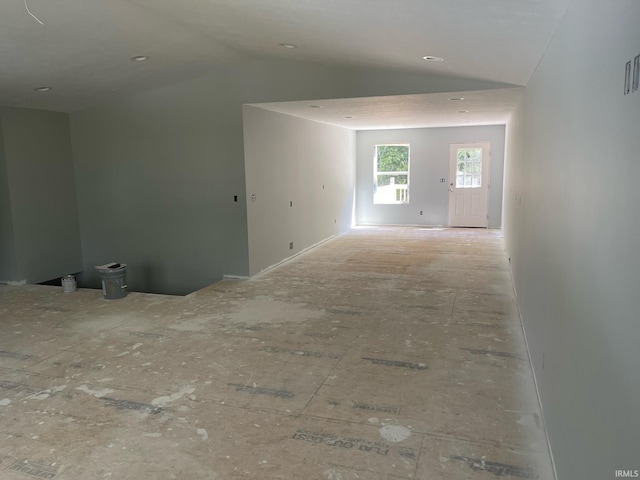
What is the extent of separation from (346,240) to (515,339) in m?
5.50

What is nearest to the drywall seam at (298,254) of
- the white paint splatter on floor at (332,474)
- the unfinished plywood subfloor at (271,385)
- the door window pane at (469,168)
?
the unfinished plywood subfloor at (271,385)

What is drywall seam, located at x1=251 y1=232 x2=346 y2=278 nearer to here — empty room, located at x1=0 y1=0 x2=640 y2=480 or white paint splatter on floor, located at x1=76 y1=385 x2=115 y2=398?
empty room, located at x1=0 y1=0 x2=640 y2=480

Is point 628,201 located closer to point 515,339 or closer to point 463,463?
point 463,463

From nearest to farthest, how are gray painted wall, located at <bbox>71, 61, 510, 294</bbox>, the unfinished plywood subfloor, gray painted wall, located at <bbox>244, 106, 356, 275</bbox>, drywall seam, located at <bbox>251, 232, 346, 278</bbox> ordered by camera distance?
1. the unfinished plywood subfloor
2. gray painted wall, located at <bbox>71, 61, 510, 294</bbox>
3. gray painted wall, located at <bbox>244, 106, 356, 275</bbox>
4. drywall seam, located at <bbox>251, 232, 346, 278</bbox>

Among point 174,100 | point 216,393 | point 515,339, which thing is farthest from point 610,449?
point 174,100

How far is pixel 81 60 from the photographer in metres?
4.45

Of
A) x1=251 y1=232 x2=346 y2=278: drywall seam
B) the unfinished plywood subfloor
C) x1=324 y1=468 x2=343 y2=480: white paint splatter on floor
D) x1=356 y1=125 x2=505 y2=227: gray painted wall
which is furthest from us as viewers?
x1=356 y1=125 x2=505 y2=227: gray painted wall

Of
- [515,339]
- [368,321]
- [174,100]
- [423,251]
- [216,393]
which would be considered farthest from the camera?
[423,251]

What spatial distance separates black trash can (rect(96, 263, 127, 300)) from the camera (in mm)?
5262

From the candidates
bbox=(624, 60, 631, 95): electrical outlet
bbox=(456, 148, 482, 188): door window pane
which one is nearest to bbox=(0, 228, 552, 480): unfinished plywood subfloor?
bbox=(624, 60, 631, 95): electrical outlet

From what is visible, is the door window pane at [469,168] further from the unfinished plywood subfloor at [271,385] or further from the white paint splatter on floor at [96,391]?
the white paint splatter on floor at [96,391]

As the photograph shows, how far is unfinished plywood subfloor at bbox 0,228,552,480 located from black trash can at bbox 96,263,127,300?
0.12 metres

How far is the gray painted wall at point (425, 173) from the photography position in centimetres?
1011

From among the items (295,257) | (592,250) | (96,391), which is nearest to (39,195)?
(295,257)
